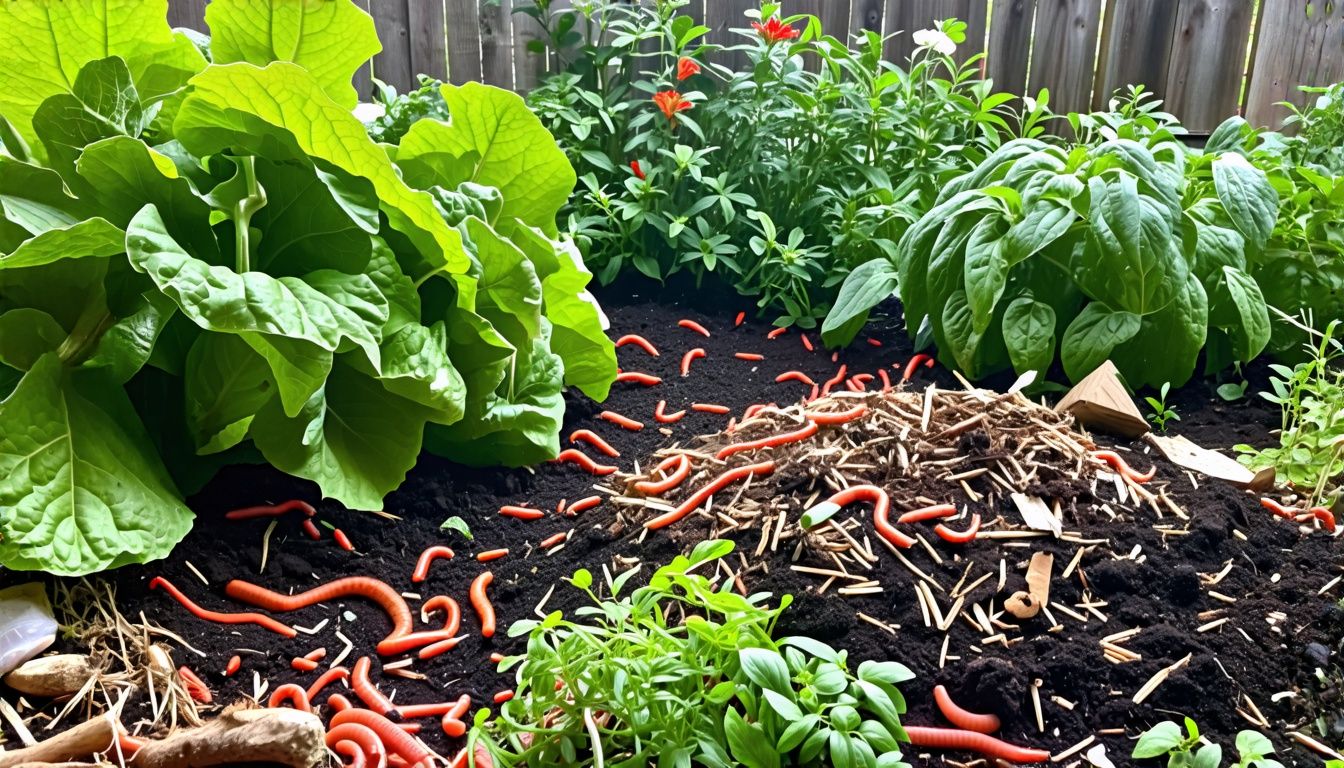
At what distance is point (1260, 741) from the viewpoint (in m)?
1.34

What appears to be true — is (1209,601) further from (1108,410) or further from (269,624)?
(269,624)

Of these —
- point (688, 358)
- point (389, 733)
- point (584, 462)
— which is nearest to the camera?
point (389, 733)

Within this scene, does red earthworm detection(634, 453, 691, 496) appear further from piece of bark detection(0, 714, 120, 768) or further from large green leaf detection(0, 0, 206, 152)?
large green leaf detection(0, 0, 206, 152)

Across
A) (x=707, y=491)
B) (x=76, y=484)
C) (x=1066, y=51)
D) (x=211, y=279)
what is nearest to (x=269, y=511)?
(x=76, y=484)

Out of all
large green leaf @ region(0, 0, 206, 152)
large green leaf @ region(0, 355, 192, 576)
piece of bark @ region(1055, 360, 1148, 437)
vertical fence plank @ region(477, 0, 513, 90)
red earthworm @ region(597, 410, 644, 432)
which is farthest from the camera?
vertical fence plank @ region(477, 0, 513, 90)

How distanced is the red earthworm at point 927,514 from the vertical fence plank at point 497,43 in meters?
3.33

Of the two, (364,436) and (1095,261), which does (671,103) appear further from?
(364,436)

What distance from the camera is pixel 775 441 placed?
2262mm

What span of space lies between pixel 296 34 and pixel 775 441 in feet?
4.69

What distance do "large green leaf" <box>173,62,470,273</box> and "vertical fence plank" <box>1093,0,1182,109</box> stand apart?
158 inches

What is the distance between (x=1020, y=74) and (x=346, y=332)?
411 cm

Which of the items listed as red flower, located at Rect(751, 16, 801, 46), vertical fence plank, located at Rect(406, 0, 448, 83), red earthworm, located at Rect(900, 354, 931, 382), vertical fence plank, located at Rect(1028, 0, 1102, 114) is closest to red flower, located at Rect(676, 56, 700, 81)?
red flower, located at Rect(751, 16, 801, 46)

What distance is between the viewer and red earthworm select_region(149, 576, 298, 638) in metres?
2.00

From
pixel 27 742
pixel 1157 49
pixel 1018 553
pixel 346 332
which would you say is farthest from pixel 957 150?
pixel 27 742
